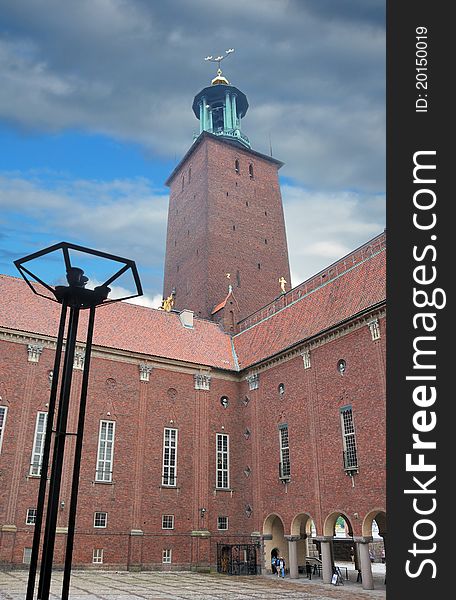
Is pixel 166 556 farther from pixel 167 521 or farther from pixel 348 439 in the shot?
pixel 348 439

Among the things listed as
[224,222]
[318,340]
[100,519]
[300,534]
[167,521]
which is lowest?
[300,534]

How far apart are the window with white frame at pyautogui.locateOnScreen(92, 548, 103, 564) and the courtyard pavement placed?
2.44 ft

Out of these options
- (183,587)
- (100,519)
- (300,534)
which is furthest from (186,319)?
(183,587)

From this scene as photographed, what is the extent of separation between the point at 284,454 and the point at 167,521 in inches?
315

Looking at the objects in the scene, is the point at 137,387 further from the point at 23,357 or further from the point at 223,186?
the point at 223,186

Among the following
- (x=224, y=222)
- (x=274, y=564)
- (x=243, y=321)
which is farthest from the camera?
(x=224, y=222)

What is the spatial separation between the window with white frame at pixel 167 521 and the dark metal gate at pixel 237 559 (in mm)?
3165

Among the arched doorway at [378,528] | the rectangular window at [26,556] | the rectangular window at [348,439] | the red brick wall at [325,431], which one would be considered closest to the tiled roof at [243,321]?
the red brick wall at [325,431]

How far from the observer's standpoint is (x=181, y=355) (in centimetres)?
3731

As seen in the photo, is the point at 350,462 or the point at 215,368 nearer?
the point at 350,462

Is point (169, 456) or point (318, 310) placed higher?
point (318, 310)

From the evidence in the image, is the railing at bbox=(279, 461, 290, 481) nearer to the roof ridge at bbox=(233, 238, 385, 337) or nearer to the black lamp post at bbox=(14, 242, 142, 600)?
the roof ridge at bbox=(233, 238, 385, 337)

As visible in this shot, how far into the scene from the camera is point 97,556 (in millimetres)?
30188

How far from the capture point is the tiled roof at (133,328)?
33344mm
